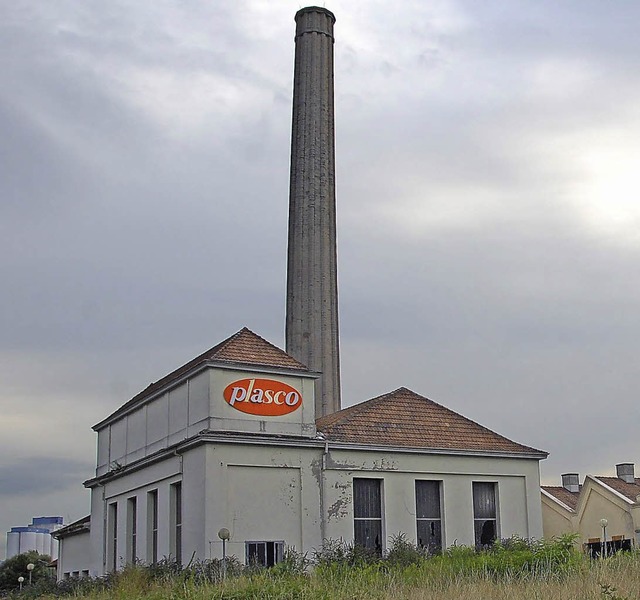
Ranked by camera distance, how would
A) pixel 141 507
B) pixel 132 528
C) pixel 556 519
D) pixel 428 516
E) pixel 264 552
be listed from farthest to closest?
pixel 556 519 < pixel 132 528 < pixel 141 507 < pixel 428 516 < pixel 264 552

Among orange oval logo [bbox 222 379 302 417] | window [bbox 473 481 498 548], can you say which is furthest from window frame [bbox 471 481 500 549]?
orange oval logo [bbox 222 379 302 417]

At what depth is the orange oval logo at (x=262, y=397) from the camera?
96.7ft

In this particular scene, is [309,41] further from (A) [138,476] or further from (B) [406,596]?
(B) [406,596]

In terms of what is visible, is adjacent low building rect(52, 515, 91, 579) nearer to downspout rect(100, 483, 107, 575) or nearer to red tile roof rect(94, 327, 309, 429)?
downspout rect(100, 483, 107, 575)

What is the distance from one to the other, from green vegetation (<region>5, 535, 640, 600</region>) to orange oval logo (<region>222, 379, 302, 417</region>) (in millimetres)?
4568

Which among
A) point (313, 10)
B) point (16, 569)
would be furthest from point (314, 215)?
point (16, 569)

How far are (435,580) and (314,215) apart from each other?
36086mm

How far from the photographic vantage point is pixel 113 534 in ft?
122

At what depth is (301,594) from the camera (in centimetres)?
1606

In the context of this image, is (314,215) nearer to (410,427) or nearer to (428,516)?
(410,427)

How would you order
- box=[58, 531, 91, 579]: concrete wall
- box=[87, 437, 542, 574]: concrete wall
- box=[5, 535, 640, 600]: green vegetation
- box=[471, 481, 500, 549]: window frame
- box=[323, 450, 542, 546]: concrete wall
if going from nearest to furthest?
box=[5, 535, 640, 600]: green vegetation
box=[87, 437, 542, 574]: concrete wall
box=[323, 450, 542, 546]: concrete wall
box=[471, 481, 500, 549]: window frame
box=[58, 531, 91, 579]: concrete wall

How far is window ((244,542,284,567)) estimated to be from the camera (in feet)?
93.2

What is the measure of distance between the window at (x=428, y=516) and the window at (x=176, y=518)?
774 cm

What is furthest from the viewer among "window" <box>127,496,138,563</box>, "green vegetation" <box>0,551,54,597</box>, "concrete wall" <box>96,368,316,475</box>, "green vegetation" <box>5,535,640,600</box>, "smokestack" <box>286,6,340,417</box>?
"green vegetation" <box>0,551,54,597</box>
